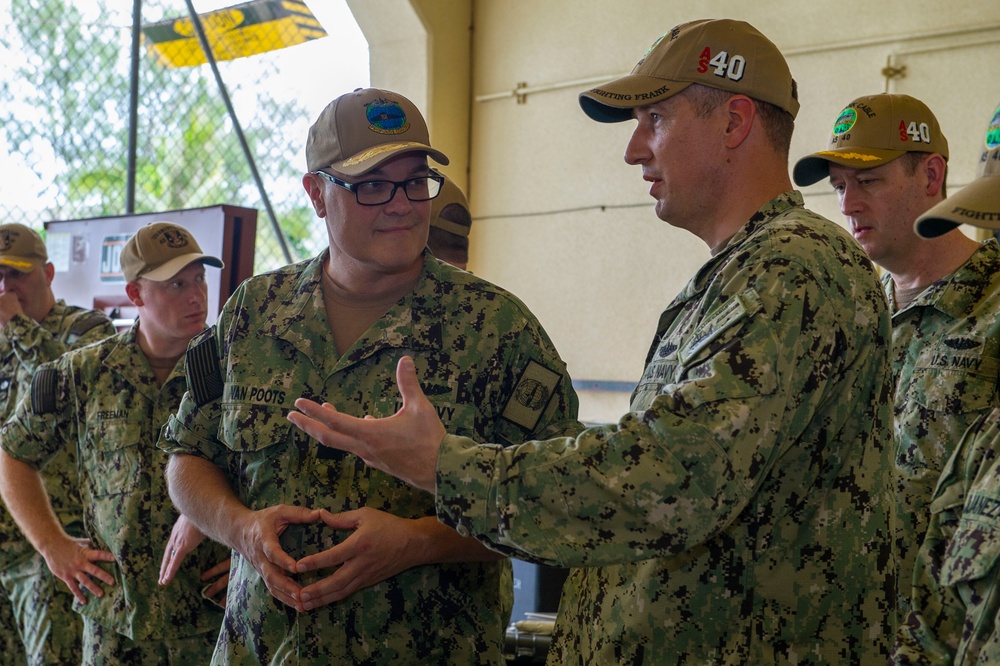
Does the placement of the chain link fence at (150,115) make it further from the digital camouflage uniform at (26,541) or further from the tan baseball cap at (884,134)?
the tan baseball cap at (884,134)

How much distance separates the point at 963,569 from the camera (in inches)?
56.8

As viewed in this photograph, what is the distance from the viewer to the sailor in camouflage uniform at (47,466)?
3275 millimetres

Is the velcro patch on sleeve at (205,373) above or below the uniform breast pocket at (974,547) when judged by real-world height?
above

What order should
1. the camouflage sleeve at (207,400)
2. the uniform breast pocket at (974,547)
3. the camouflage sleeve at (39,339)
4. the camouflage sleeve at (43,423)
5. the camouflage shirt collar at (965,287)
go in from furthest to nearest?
the camouflage sleeve at (39,339) → the camouflage sleeve at (43,423) → the camouflage shirt collar at (965,287) → the camouflage sleeve at (207,400) → the uniform breast pocket at (974,547)

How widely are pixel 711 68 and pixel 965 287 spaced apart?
1149 mm

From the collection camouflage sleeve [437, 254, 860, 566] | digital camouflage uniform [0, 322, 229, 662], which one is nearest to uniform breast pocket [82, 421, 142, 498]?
digital camouflage uniform [0, 322, 229, 662]

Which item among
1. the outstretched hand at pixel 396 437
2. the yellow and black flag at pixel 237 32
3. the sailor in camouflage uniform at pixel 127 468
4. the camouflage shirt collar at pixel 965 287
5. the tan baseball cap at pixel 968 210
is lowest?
the sailor in camouflage uniform at pixel 127 468

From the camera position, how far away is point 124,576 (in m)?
2.76

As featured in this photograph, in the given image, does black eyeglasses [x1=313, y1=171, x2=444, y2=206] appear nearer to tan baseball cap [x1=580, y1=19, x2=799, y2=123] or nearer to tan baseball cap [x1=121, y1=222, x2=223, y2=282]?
tan baseball cap [x1=580, y1=19, x2=799, y2=123]

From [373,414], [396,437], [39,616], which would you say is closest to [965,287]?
[373,414]

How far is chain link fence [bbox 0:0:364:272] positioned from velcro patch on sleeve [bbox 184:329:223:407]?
4.07 meters

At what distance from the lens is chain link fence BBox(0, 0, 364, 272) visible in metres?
5.96

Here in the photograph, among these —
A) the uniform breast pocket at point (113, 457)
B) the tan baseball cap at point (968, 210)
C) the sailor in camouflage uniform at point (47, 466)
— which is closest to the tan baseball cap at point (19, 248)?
the sailor in camouflage uniform at point (47, 466)

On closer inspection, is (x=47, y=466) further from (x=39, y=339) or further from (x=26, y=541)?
(x=39, y=339)
